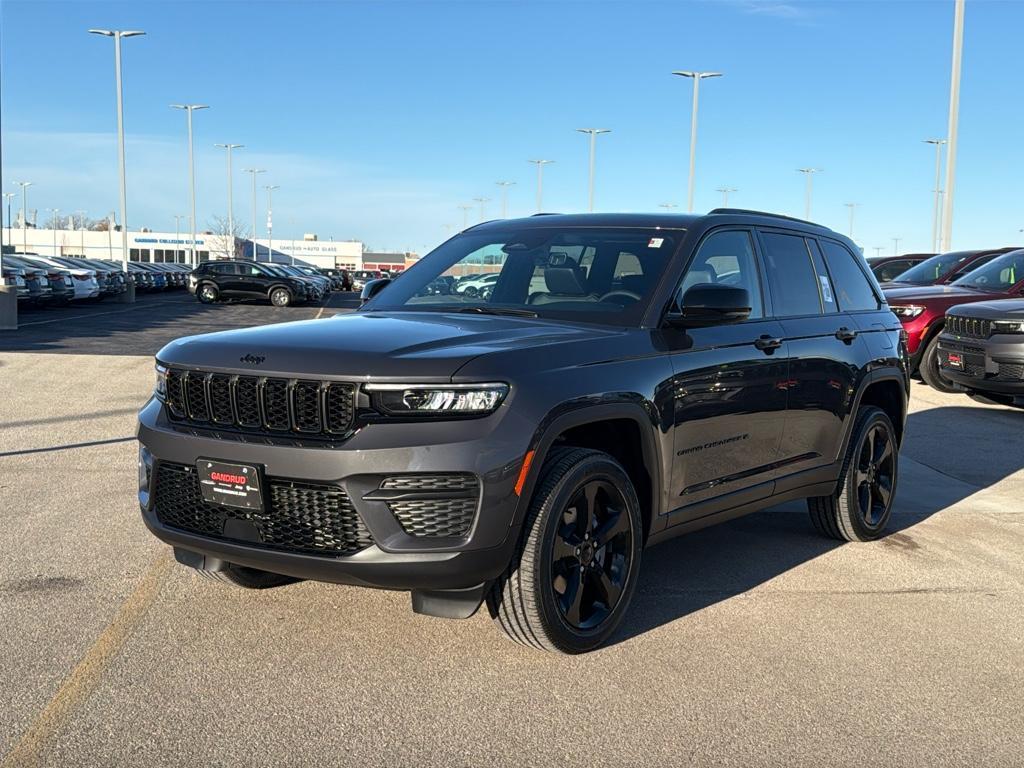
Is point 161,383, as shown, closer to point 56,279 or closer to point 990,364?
point 990,364

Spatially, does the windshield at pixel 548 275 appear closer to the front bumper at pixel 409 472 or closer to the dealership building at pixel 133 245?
the front bumper at pixel 409 472

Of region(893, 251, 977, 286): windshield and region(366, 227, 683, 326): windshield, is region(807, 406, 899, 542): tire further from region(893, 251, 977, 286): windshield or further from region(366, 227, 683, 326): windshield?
region(893, 251, 977, 286): windshield

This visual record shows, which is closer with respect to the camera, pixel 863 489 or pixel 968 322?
pixel 863 489

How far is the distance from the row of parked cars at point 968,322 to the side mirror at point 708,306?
26.3 ft

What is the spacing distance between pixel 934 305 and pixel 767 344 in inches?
395

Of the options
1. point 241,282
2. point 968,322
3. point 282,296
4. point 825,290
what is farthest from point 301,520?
point 241,282

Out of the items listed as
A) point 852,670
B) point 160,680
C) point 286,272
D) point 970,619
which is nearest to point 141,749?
→ point 160,680

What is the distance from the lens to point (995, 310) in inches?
478

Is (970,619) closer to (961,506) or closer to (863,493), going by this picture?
(863,493)

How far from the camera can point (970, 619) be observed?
5160mm

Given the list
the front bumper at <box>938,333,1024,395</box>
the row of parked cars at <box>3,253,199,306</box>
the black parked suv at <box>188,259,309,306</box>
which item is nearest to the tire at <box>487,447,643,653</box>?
the front bumper at <box>938,333,1024,395</box>

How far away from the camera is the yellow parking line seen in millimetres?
3506

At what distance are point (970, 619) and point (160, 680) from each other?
3572 mm

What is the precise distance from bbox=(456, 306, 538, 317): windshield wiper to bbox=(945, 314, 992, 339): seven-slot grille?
8.63m
